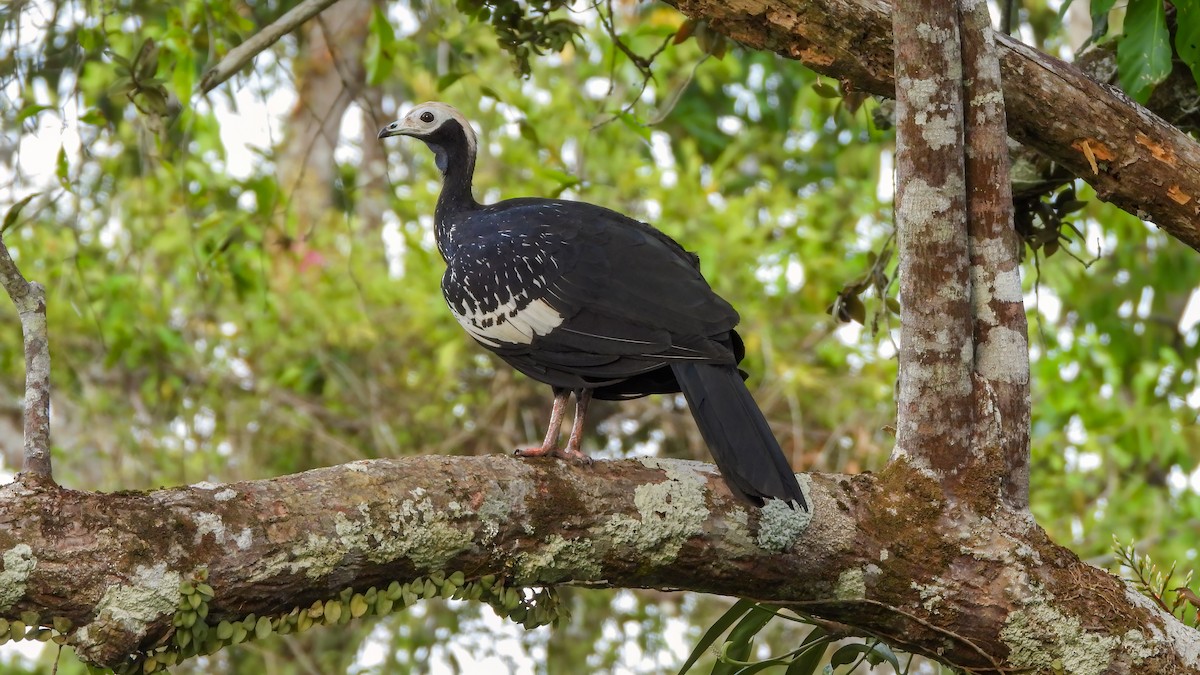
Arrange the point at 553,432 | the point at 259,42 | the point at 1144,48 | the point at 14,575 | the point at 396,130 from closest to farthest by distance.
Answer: the point at 14,575
the point at 1144,48
the point at 553,432
the point at 259,42
the point at 396,130

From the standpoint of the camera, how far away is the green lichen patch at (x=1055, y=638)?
2918mm

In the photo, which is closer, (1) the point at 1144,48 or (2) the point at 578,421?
(1) the point at 1144,48

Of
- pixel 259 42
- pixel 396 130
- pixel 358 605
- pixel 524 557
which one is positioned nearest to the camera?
pixel 358 605

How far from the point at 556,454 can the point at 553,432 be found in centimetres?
48

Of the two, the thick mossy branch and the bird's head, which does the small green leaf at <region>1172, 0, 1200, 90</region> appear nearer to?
the thick mossy branch

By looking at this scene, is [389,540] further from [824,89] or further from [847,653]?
[824,89]

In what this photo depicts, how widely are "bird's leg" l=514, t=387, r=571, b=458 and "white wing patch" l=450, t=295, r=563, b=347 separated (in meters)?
0.25

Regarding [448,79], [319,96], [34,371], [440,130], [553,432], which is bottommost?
[34,371]

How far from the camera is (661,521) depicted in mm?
2814

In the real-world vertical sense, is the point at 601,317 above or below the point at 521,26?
below

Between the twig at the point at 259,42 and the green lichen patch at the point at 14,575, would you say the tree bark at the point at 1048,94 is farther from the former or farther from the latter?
the green lichen patch at the point at 14,575

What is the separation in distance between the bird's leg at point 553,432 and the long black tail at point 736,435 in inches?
15.7

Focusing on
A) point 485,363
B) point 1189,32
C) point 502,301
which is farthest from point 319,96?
point 1189,32

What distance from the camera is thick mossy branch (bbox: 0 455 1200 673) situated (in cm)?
232
